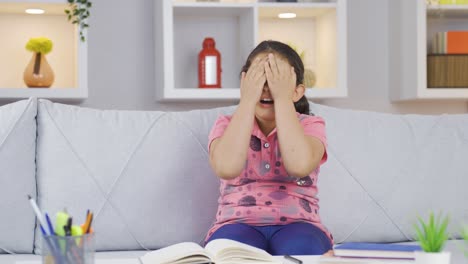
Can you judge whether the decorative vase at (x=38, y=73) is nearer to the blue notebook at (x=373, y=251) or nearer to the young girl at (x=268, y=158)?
the young girl at (x=268, y=158)

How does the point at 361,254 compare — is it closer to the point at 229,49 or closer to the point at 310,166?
the point at 310,166

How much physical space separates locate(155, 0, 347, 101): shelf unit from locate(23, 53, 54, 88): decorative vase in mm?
435

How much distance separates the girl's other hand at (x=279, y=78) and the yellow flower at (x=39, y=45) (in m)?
1.41

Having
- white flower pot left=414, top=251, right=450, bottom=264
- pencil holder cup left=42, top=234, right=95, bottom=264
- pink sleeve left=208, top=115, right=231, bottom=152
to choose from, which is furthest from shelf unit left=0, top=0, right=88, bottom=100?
white flower pot left=414, top=251, right=450, bottom=264

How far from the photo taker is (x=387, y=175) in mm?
2438

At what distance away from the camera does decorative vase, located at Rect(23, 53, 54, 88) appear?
10.3 ft

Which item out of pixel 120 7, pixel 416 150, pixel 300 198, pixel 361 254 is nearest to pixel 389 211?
pixel 416 150

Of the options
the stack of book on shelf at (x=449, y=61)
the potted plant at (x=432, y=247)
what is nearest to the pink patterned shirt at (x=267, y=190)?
the potted plant at (x=432, y=247)

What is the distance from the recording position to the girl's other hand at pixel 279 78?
201 cm

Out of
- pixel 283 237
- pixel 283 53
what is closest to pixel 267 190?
pixel 283 237

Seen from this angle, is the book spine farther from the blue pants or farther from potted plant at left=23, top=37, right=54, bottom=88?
the blue pants

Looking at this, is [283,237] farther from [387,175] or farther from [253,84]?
[387,175]

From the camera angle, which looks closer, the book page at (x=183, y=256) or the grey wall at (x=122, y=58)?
the book page at (x=183, y=256)

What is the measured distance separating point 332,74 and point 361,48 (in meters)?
0.35
